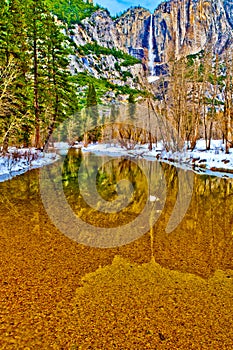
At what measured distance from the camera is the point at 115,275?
455cm

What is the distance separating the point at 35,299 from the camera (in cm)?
379

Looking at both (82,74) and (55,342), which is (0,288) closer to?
(55,342)

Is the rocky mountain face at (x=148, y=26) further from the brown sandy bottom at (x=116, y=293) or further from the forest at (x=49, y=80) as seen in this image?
the brown sandy bottom at (x=116, y=293)

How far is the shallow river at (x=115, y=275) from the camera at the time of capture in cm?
316

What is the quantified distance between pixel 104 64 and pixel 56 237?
13804 centimetres

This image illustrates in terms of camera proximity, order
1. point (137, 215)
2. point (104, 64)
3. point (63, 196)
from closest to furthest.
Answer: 1. point (137, 215)
2. point (63, 196)
3. point (104, 64)

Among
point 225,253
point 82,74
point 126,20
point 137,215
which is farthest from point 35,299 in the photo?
point 126,20

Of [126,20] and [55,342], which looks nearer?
[55,342]

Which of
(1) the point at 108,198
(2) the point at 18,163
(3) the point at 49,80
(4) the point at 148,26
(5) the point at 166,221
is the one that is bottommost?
(5) the point at 166,221

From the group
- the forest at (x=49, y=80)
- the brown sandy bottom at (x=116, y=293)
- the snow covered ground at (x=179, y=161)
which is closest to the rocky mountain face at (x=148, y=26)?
the forest at (x=49, y=80)

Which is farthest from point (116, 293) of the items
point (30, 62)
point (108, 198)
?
point (30, 62)

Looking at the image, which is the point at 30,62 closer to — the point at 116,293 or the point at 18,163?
the point at 18,163

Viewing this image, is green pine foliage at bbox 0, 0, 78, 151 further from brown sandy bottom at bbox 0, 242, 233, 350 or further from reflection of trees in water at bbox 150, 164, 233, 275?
brown sandy bottom at bbox 0, 242, 233, 350

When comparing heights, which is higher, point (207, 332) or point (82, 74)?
point (82, 74)
